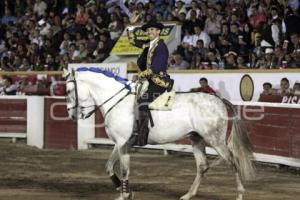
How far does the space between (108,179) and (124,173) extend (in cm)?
249

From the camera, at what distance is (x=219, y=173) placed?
1274cm

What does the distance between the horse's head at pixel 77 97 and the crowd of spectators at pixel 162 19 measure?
5.87 meters

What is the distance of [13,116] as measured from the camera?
17.9m

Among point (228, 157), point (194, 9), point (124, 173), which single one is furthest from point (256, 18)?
point (124, 173)

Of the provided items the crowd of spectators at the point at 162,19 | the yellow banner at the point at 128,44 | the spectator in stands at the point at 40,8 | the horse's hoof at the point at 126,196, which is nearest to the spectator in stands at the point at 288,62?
the crowd of spectators at the point at 162,19

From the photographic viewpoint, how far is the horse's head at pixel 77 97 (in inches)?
386

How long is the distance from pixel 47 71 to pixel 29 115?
7.41 ft

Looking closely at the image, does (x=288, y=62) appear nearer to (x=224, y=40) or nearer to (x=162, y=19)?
(x=224, y=40)

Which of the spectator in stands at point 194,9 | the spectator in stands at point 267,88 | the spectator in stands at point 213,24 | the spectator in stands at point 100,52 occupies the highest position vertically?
the spectator in stands at point 194,9

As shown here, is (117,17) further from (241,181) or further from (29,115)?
(241,181)

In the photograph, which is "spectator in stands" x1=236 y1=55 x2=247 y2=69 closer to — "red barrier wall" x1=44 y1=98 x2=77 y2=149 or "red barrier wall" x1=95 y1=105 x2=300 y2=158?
"red barrier wall" x1=95 y1=105 x2=300 y2=158

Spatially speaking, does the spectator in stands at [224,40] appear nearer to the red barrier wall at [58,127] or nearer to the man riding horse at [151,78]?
the red barrier wall at [58,127]

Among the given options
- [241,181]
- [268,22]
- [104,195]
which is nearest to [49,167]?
[104,195]

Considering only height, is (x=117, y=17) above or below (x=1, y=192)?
above
